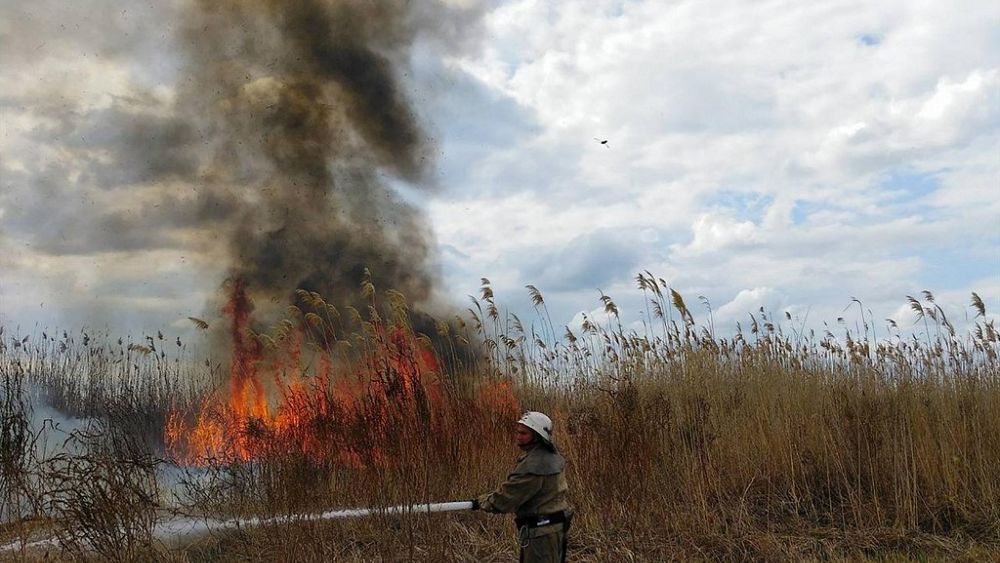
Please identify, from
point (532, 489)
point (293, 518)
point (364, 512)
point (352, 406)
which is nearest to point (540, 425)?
point (532, 489)

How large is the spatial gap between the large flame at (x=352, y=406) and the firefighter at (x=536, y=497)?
76.4 inches

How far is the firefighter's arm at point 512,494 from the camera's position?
5.91m

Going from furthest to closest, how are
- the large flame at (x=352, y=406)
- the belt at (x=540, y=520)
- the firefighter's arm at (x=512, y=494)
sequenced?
the large flame at (x=352, y=406) < the belt at (x=540, y=520) < the firefighter's arm at (x=512, y=494)

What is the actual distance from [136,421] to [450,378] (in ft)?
12.1

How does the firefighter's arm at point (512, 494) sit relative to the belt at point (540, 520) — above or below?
above

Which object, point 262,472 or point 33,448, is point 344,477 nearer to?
point 262,472

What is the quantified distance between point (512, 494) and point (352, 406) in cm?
291

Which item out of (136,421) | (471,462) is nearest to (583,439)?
(471,462)

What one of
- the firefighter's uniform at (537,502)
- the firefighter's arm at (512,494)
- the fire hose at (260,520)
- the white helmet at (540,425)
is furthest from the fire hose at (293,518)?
the white helmet at (540,425)

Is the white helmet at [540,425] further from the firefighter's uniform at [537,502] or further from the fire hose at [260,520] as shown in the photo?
the fire hose at [260,520]

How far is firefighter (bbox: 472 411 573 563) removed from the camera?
593cm

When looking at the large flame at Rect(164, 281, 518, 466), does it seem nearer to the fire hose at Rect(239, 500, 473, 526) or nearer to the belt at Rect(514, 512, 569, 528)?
the fire hose at Rect(239, 500, 473, 526)

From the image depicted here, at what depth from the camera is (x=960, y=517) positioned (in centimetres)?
891

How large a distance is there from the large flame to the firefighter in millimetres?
1942
